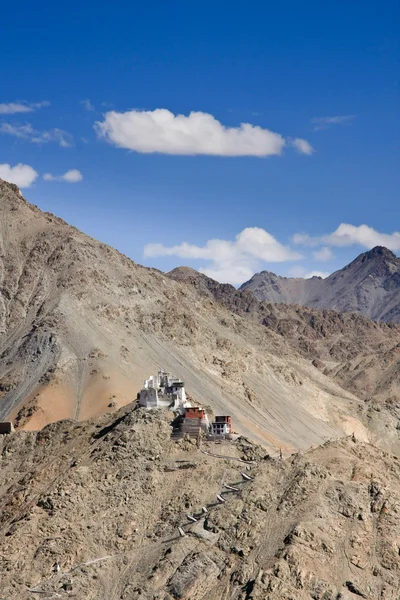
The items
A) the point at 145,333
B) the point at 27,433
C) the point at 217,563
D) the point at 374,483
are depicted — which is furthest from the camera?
the point at 145,333

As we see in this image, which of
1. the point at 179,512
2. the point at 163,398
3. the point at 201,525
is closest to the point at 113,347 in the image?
the point at 163,398

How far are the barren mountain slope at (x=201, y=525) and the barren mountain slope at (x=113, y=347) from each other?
47250 millimetres

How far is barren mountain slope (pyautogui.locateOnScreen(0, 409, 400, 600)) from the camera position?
64.3m

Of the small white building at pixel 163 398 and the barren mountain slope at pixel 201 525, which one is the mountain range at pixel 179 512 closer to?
the barren mountain slope at pixel 201 525

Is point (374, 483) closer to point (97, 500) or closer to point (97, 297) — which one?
point (97, 500)

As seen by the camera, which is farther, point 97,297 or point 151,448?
point 97,297

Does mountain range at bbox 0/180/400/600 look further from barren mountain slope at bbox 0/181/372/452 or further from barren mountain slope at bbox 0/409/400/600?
barren mountain slope at bbox 0/181/372/452

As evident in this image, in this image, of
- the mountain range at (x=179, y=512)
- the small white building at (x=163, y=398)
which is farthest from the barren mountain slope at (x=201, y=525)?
the small white building at (x=163, y=398)

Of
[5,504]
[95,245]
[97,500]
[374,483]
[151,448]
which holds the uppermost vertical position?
[95,245]

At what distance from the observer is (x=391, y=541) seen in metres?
67.1

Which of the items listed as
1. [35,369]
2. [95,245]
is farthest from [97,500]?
[95,245]

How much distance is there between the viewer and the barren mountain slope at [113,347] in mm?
140250

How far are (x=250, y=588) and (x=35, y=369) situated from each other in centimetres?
9019

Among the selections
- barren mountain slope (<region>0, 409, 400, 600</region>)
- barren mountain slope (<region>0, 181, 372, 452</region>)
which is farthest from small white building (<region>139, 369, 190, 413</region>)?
barren mountain slope (<region>0, 181, 372, 452</region>)
